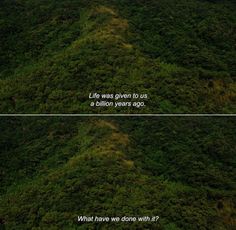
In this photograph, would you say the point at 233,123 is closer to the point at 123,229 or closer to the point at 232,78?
the point at 232,78

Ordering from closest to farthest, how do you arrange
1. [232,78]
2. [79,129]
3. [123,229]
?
[123,229], [79,129], [232,78]

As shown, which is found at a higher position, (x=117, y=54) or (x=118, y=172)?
(x=117, y=54)

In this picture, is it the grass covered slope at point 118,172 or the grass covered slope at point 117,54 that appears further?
the grass covered slope at point 117,54

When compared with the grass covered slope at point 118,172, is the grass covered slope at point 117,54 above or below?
above

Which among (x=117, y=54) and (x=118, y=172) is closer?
(x=118, y=172)

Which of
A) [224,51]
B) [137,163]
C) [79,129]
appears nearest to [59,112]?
[79,129]

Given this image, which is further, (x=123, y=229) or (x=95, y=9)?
(x=95, y=9)

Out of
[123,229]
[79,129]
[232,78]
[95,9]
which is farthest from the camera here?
[95,9]
